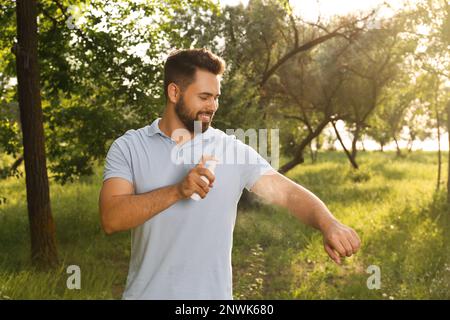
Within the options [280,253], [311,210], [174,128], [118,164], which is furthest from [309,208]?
[280,253]

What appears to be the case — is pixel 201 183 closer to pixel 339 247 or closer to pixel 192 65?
pixel 339 247

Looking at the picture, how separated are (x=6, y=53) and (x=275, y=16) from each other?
35.4 ft

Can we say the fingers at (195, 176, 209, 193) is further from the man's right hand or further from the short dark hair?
the short dark hair

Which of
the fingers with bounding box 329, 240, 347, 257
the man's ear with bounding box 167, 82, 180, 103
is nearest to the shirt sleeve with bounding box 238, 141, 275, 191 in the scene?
the man's ear with bounding box 167, 82, 180, 103

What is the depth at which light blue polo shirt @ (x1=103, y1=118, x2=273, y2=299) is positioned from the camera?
285cm

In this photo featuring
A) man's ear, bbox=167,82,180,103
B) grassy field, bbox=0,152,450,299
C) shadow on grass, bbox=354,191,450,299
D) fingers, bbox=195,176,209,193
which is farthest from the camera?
shadow on grass, bbox=354,191,450,299

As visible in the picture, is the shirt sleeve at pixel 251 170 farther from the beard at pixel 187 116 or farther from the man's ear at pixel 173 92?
the man's ear at pixel 173 92

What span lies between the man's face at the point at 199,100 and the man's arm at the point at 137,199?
502 millimetres

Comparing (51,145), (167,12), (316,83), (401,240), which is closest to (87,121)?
(51,145)

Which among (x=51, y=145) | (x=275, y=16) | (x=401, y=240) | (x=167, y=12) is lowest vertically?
(x=401, y=240)

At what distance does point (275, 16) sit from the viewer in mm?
20375

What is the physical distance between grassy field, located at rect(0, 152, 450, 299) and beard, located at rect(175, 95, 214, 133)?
5564 millimetres

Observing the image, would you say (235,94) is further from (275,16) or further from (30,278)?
(30,278)

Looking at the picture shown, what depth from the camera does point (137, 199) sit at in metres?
2.61
